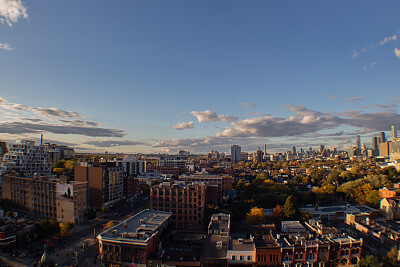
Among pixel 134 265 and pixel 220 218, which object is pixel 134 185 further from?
pixel 134 265

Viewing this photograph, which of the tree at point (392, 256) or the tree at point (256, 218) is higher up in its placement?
the tree at point (256, 218)

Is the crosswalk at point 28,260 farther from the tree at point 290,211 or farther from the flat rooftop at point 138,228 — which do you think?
the tree at point 290,211

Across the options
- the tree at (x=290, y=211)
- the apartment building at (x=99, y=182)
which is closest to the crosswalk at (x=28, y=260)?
the apartment building at (x=99, y=182)

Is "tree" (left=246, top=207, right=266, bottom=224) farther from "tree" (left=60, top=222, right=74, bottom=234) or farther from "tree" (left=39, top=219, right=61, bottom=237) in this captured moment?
"tree" (left=39, top=219, right=61, bottom=237)

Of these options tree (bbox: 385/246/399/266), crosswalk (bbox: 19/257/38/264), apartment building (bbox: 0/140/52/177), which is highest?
apartment building (bbox: 0/140/52/177)

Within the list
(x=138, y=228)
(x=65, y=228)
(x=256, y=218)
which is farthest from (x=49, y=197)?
(x=256, y=218)

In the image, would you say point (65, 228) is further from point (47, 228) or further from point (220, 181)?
point (220, 181)

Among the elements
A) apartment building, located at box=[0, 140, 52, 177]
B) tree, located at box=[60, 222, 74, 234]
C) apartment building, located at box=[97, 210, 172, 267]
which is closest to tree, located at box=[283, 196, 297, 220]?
apartment building, located at box=[97, 210, 172, 267]

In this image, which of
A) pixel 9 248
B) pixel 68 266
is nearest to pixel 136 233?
pixel 68 266

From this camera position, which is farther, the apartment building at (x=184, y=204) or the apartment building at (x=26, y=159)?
the apartment building at (x=26, y=159)

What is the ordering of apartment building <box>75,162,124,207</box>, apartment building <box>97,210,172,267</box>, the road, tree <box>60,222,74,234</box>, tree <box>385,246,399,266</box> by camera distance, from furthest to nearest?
apartment building <box>75,162,124,207</box>, tree <box>60,222,74,234</box>, the road, tree <box>385,246,399,266</box>, apartment building <box>97,210,172,267</box>
